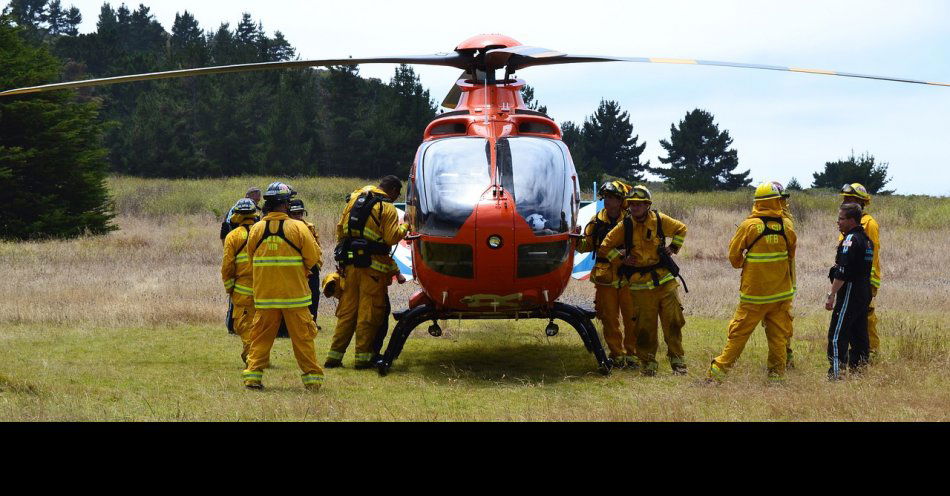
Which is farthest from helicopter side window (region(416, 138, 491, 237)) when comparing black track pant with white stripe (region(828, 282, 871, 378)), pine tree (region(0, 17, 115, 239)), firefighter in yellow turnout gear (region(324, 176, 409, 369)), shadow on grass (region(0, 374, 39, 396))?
pine tree (region(0, 17, 115, 239))

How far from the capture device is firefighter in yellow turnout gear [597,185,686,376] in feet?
30.4

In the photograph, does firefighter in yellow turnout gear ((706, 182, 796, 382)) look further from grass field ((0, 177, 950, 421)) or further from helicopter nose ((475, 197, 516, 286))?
helicopter nose ((475, 197, 516, 286))

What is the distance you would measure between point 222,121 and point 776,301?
48.9 meters

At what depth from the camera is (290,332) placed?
8.20 meters

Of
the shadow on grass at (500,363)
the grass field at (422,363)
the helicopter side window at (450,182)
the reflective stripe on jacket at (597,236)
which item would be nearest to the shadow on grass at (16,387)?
the grass field at (422,363)

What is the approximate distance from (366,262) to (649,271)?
9.70ft

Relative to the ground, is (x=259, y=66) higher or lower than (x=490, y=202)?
higher

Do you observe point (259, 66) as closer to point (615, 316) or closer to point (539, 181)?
point (539, 181)

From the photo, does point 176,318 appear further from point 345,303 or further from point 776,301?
point 776,301

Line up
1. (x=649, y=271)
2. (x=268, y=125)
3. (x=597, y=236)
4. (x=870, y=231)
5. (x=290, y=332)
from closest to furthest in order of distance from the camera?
(x=290, y=332) < (x=649, y=271) < (x=870, y=231) < (x=597, y=236) < (x=268, y=125)

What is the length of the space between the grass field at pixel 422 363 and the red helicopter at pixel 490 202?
2.67ft

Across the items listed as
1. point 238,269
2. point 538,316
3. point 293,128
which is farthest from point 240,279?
point 293,128

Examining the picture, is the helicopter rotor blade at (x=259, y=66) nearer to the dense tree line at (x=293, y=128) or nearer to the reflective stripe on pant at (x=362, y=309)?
the reflective stripe on pant at (x=362, y=309)

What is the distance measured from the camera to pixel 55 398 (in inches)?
297
